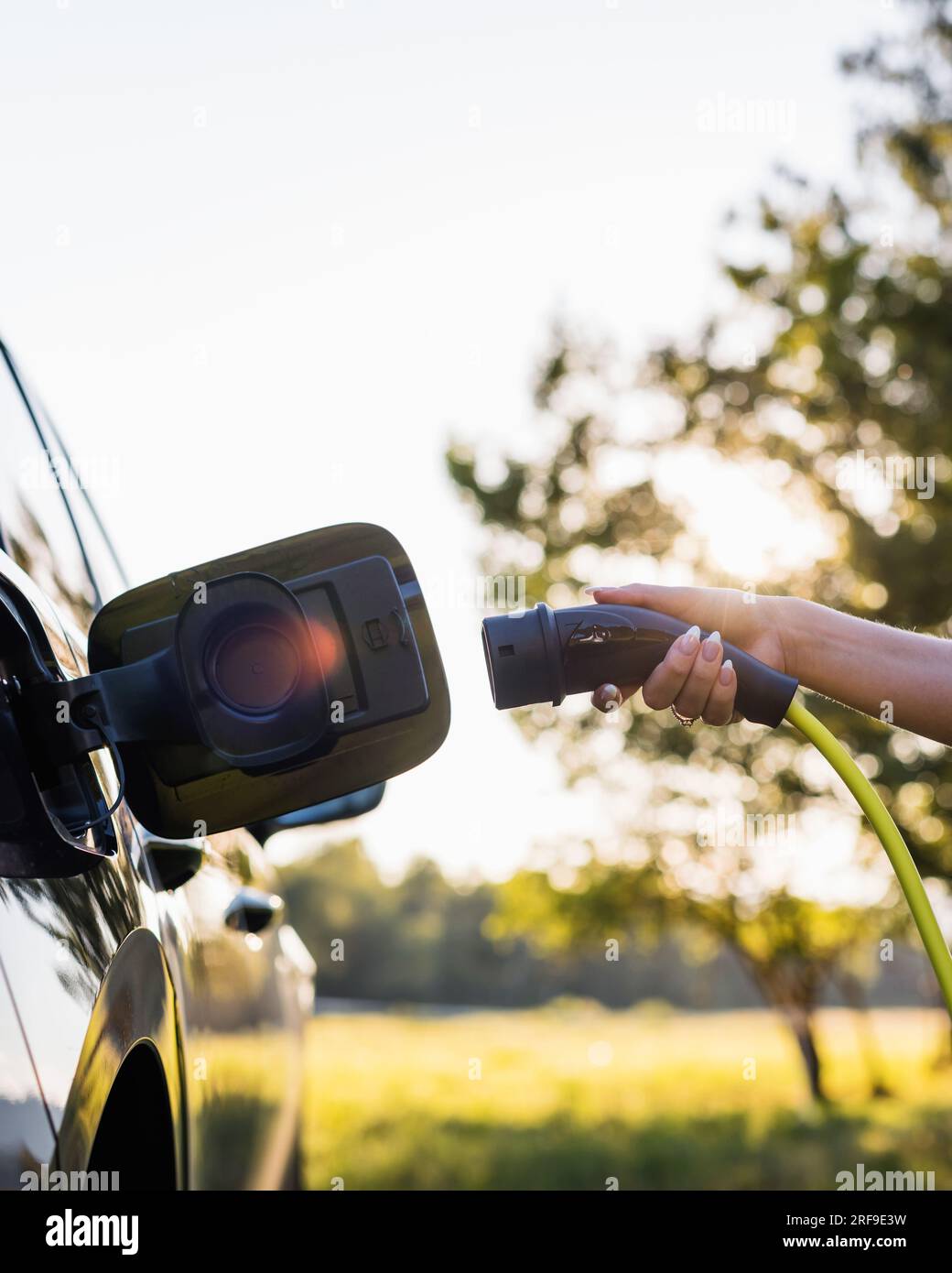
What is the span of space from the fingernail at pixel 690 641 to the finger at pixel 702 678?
1cm

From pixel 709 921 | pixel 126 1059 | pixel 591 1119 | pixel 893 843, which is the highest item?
pixel 893 843

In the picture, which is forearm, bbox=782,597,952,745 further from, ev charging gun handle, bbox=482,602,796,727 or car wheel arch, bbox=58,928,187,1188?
car wheel arch, bbox=58,928,187,1188

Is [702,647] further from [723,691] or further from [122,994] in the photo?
[122,994]

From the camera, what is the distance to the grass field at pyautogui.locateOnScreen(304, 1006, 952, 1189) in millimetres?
9078

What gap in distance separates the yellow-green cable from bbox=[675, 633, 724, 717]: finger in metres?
0.12

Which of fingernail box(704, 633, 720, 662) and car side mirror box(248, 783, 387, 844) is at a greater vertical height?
fingernail box(704, 633, 720, 662)

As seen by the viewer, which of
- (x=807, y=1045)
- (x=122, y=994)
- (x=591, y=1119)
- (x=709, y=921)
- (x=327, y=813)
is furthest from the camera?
(x=807, y=1045)

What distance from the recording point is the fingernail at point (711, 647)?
1.79m

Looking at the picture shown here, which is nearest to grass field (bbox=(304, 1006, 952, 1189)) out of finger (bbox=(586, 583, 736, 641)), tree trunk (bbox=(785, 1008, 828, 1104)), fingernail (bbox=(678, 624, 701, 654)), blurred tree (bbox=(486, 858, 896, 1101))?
tree trunk (bbox=(785, 1008, 828, 1104))

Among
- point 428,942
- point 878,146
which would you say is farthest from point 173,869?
point 428,942

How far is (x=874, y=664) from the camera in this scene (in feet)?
6.71

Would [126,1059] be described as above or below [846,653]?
below

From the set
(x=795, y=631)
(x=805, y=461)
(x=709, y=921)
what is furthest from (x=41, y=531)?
(x=709, y=921)

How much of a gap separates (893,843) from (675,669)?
40 cm
